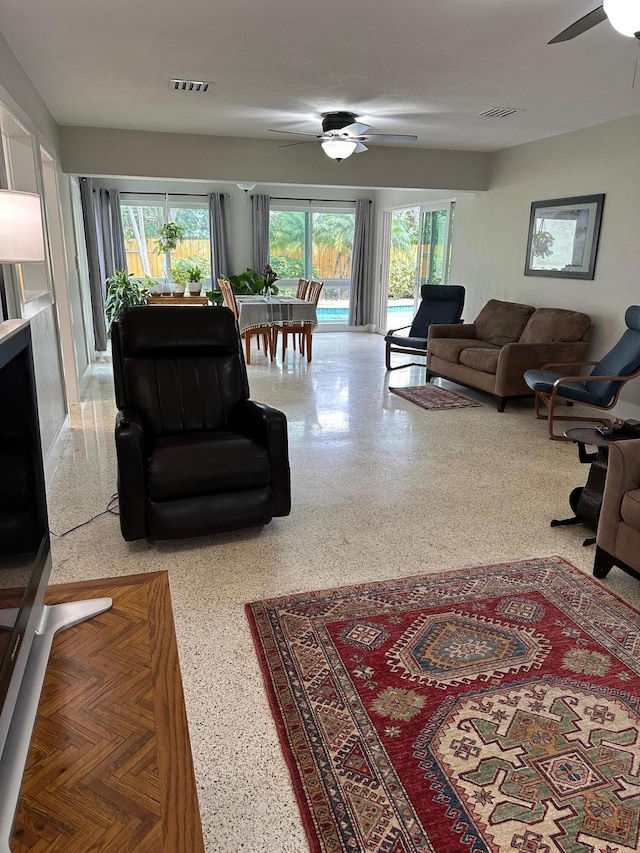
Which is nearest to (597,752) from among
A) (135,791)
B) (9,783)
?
(135,791)

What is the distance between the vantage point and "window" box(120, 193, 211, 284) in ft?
30.7

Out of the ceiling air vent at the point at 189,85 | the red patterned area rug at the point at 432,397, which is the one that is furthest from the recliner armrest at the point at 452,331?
the ceiling air vent at the point at 189,85

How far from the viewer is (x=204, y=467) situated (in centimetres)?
279

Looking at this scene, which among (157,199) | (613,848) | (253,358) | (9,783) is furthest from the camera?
(157,199)

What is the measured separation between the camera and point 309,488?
3.69m

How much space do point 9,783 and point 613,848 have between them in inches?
53.9

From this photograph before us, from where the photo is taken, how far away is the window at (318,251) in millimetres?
10122

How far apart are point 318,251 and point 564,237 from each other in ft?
16.6

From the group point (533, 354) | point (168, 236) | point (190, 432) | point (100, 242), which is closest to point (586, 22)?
point (190, 432)

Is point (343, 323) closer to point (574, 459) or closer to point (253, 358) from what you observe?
point (253, 358)

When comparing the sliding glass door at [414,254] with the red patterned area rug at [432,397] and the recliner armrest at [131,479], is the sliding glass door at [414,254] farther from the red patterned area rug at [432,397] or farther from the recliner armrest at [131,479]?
the recliner armrest at [131,479]

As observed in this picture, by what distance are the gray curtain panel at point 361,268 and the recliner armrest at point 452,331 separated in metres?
3.84

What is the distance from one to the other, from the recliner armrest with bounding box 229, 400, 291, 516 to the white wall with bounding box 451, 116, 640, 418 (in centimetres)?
383

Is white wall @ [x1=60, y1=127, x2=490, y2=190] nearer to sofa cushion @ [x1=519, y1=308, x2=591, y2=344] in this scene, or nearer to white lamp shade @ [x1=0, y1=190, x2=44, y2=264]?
sofa cushion @ [x1=519, y1=308, x2=591, y2=344]
